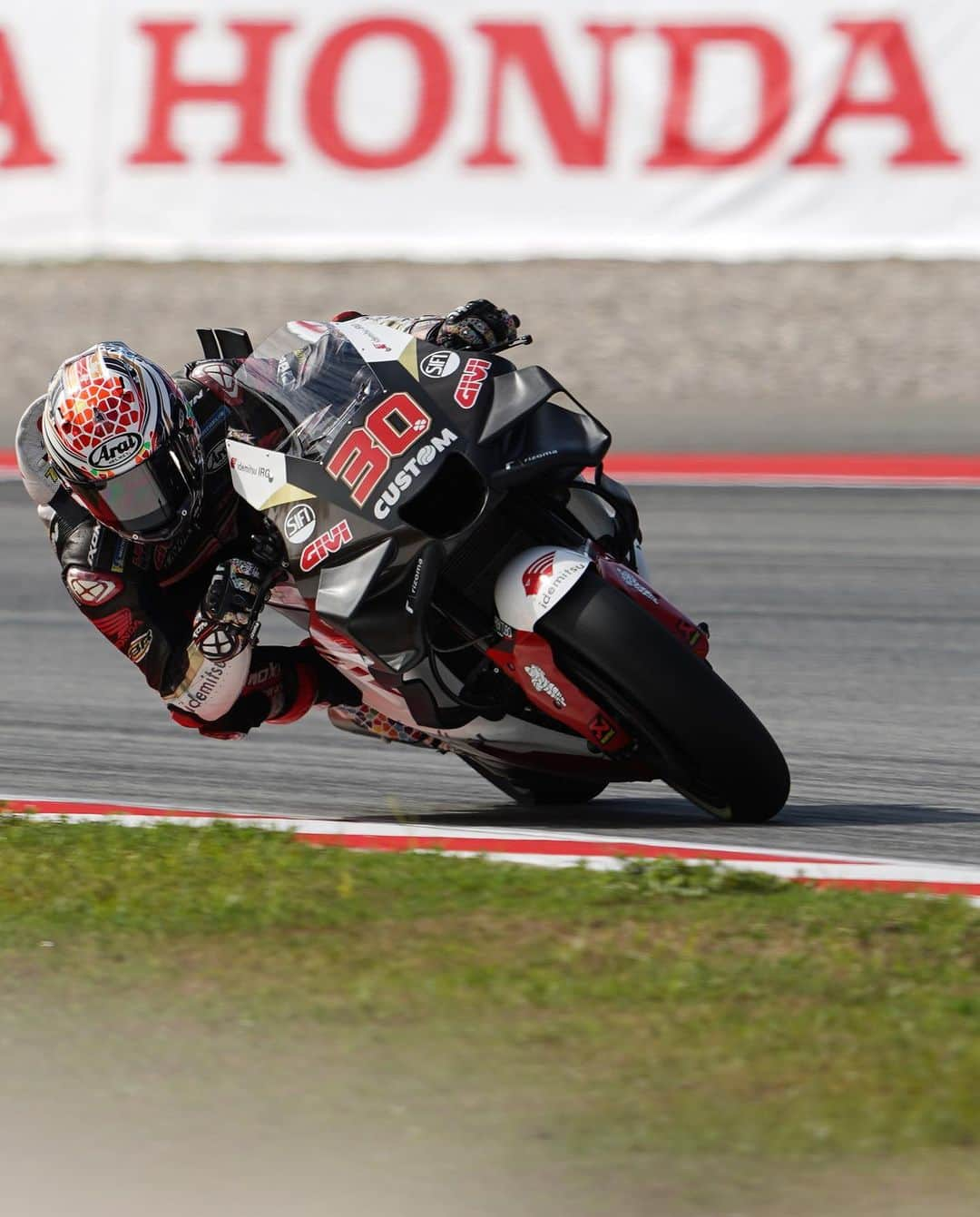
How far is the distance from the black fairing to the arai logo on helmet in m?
0.37

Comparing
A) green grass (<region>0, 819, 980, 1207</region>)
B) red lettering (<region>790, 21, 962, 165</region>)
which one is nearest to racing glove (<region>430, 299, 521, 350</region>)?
green grass (<region>0, 819, 980, 1207</region>)

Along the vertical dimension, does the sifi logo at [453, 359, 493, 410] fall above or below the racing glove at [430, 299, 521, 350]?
above

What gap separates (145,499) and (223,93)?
24.9 ft

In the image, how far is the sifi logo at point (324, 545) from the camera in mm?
4699

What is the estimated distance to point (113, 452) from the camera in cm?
466

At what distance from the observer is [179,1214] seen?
2939 mm

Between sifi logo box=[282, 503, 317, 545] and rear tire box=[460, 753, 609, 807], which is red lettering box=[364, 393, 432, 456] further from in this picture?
rear tire box=[460, 753, 609, 807]

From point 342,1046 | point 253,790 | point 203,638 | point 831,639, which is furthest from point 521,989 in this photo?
point 831,639

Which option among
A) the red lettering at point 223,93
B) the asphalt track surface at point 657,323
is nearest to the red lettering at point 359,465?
the asphalt track surface at point 657,323

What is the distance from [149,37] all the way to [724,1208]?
10281mm

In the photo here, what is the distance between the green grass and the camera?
3.22 m

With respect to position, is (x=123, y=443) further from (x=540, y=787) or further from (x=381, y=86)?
(x=381, y=86)

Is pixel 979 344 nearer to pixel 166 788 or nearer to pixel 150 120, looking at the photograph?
pixel 150 120

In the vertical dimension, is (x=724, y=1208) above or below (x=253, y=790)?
above
